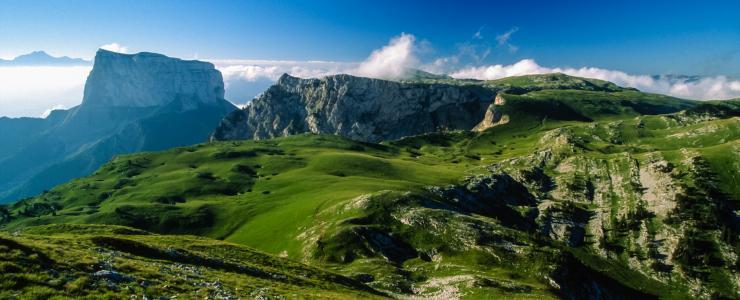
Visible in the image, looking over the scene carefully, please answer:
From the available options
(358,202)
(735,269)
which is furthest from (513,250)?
(735,269)

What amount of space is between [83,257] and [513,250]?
100 meters

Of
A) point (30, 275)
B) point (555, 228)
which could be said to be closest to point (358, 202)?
point (555, 228)

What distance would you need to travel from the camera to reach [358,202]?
5901 inches

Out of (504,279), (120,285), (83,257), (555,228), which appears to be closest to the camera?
(120,285)

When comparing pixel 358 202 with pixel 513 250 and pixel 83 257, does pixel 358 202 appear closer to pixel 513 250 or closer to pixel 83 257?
pixel 513 250

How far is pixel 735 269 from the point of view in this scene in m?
158

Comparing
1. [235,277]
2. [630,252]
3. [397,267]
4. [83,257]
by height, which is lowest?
[630,252]

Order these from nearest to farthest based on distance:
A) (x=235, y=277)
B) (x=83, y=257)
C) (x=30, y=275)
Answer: (x=30, y=275)
(x=83, y=257)
(x=235, y=277)

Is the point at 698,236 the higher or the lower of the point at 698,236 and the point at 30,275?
the lower

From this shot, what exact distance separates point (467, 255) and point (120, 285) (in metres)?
93.0

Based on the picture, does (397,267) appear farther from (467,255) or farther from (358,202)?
(358,202)

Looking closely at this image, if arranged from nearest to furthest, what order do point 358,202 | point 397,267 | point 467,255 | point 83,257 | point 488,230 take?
point 83,257
point 397,267
point 467,255
point 488,230
point 358,202

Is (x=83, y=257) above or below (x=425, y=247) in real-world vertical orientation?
above

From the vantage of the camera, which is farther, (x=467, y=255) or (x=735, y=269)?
(x=735, y=269)
